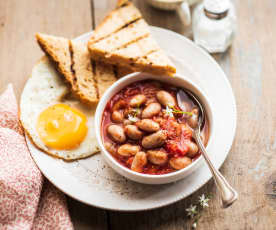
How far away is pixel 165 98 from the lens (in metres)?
2.48

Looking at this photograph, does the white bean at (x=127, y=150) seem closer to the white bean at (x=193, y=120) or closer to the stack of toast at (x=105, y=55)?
the white bean at (x=193, y=120)

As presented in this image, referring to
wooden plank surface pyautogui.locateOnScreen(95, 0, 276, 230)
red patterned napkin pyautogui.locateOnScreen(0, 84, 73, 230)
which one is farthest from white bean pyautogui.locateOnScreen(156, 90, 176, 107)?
red patterned napkin pyautogui.locateOnScreen(0, 84, 73, 230)

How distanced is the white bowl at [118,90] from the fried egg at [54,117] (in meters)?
0.25

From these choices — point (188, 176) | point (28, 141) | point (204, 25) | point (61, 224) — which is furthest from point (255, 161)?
point (28, 141)

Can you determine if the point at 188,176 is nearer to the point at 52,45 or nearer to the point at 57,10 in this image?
the point at 52,45

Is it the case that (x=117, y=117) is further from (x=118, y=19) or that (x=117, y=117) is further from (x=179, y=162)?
(x=118, y=19)

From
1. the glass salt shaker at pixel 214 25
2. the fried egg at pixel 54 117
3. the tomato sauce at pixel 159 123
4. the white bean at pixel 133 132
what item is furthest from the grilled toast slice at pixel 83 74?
the glass salt shaker at pixel 214 25

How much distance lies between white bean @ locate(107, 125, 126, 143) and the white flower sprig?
2.32ft

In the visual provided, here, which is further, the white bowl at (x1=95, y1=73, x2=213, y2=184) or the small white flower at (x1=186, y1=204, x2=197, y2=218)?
the small white flower at (x1=186, y1=204, x2=197, y2=218)

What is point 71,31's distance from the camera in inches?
127

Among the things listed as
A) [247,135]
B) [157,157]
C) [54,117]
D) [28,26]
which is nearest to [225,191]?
[157,157]

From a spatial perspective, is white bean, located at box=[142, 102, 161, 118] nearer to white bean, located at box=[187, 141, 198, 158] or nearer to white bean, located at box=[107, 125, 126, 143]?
white bean, located at box=[107, 125, 126, 143]

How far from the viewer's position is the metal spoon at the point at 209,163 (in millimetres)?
2055

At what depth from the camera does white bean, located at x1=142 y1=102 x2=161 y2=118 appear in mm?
2418
